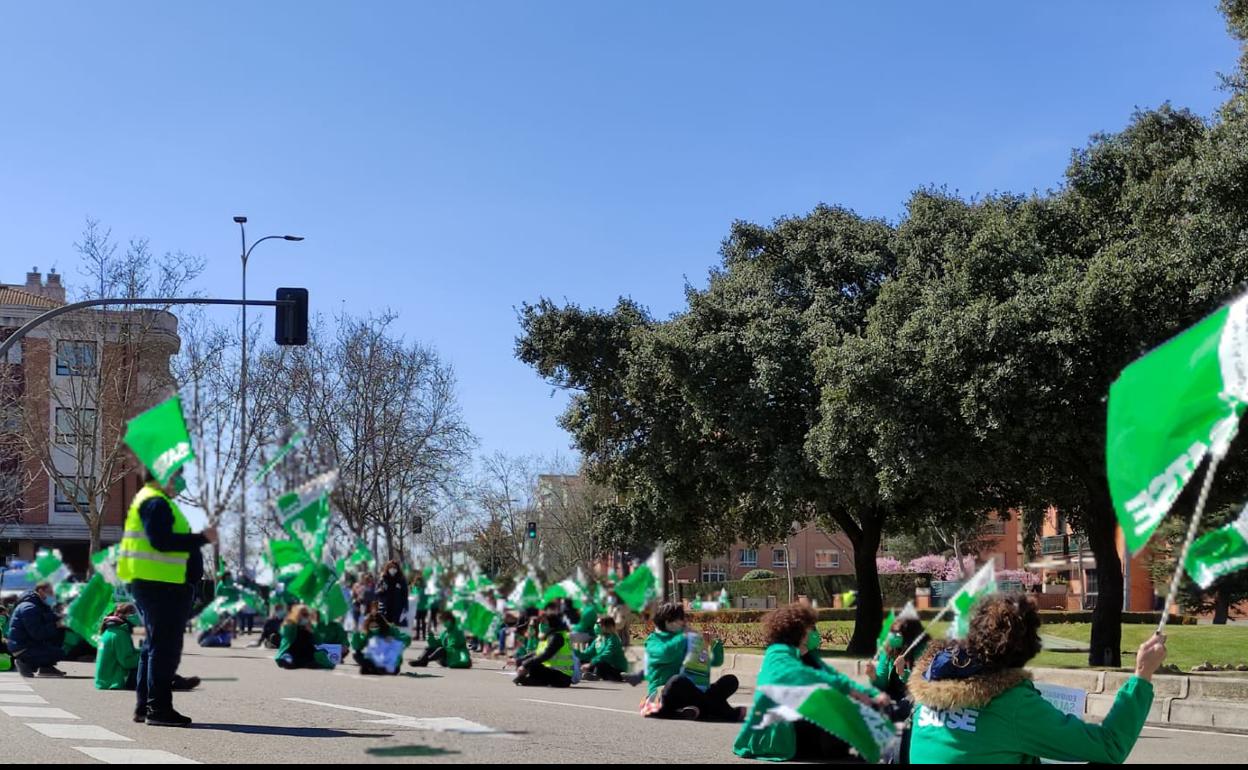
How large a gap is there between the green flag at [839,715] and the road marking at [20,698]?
31.1ft

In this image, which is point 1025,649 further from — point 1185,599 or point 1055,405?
point 1185,599

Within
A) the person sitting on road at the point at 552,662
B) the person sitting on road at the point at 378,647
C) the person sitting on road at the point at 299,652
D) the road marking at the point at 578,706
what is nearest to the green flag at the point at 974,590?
the road marking at the point at 578,706

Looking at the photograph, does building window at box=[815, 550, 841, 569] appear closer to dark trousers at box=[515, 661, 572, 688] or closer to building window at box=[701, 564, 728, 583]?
building window at box=[701, 564, 728, 583]

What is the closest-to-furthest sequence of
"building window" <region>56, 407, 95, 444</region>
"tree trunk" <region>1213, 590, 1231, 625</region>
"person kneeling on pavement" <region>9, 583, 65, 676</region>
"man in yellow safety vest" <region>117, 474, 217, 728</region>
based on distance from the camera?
"man in yellow safety vest" <region>117, 474, 217, 728</region>
"person kneeling on pavement" <region>9, 583, 65, 676</region>
"building window" <region>56, 407, 95, 444</region>
"tree trunk" <region>1213, 590, 1231, 625</region>

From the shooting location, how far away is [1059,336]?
19422mm

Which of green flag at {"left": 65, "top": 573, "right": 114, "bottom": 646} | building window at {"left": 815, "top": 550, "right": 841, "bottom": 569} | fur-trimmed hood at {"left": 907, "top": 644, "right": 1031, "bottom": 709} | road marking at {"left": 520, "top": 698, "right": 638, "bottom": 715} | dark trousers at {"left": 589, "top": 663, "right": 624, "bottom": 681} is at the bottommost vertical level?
building window at {"left": 815, "top": 550, "right": 841, "bottom": 569}

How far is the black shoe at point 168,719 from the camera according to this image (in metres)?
10.2

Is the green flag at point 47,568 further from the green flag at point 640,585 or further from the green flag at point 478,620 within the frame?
the green flag at point 640,585

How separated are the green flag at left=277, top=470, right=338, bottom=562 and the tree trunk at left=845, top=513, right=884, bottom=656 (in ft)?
52.7

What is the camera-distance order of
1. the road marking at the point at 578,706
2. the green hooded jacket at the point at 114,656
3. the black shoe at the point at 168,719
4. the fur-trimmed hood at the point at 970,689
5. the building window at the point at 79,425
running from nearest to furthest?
the fur-trimmed hood at the point at 970,689, the black shoe at the point at 168,719, the road marking at the point at 578,706, the green hooded jacket at the point at 114,656, the building window at the point at 79,425

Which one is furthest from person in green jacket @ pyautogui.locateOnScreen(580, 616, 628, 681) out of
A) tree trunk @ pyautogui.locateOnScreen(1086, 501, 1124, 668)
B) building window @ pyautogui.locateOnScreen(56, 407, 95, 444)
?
building window @ pyautogui.locateOnScreen(56, 407, 95, 444)

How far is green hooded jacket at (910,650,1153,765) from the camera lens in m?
5.11

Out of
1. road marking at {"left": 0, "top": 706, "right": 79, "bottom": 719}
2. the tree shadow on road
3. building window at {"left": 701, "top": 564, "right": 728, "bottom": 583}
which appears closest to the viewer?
the tree shadow on road

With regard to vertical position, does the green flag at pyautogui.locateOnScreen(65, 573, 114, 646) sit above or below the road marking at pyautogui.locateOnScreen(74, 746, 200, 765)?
above
